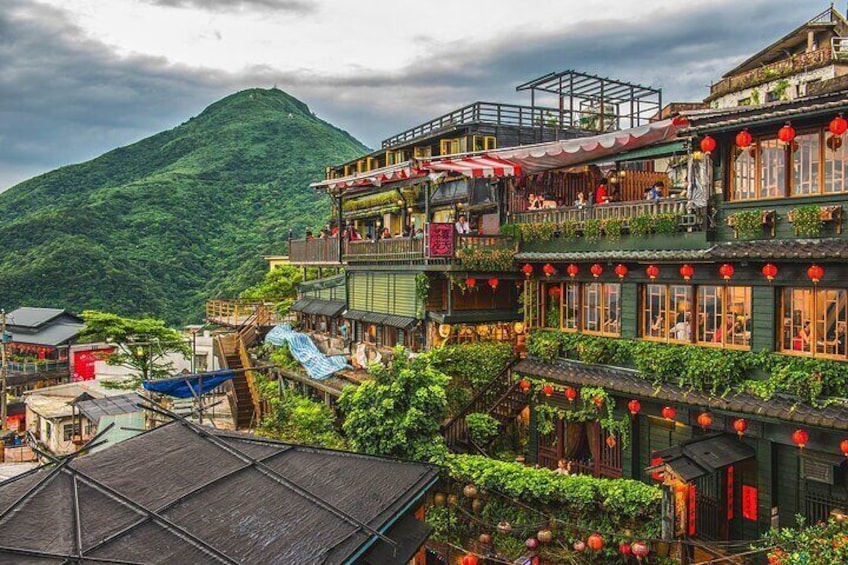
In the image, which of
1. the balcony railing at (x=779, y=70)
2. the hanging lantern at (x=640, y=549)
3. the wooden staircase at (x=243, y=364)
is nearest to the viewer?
the hanging lantern at (x=640, y=549)

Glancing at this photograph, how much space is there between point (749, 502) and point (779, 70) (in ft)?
102

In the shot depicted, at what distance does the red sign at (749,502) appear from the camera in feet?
50.5

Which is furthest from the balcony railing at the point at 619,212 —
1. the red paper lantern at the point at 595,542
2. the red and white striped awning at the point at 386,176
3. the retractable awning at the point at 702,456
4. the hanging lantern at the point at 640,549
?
the red paper lantern at the point at 595,542

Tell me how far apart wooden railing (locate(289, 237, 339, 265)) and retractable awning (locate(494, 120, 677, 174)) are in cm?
1144

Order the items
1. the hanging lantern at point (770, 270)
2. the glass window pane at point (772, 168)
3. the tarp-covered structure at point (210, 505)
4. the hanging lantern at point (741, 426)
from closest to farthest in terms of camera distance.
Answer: the tarp-covered structure at point (210, 505), the hanging lantern at point (770, 270), the glass window pane at point (772, 168), the hanging lantern at point (741, 426)

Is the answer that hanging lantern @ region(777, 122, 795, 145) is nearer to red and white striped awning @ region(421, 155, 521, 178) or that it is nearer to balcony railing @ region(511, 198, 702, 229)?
balcony railing @ region(511, 198, 702, 229)

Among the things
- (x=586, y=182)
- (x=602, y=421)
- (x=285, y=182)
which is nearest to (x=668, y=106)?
(x=586, y=182)

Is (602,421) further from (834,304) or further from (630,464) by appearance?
(834,304)

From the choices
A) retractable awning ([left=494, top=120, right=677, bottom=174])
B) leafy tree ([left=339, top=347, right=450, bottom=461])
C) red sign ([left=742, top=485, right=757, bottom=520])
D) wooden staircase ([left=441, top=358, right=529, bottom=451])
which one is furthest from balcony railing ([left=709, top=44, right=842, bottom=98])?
leafy tree ([left=339, top=347, right=450, bottom=461])

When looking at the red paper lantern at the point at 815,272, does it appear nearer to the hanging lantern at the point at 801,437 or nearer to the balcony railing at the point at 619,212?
the balcony railing at the point at 619,212

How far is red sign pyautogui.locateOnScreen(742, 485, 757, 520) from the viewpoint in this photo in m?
15.4

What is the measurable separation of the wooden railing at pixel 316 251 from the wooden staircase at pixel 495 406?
38.6ft

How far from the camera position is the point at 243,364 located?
3488 centimetres

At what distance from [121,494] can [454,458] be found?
42.7ft
